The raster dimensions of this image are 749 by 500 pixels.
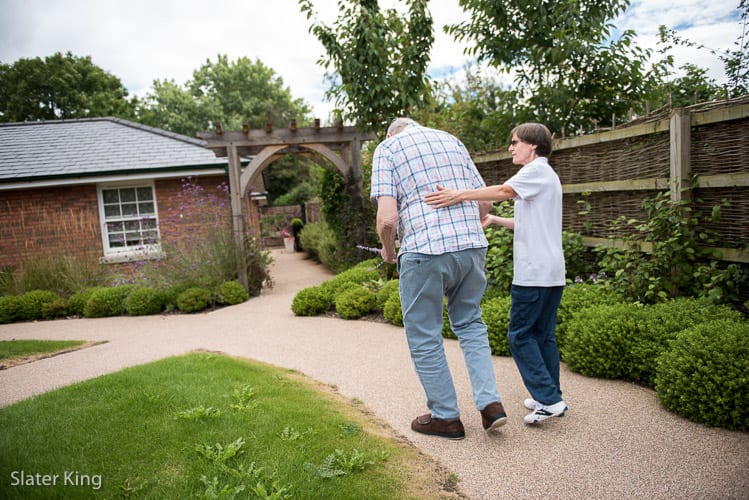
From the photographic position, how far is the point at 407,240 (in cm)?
298

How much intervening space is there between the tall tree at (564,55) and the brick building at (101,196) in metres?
6.98

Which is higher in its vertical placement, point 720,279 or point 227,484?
point 720,279

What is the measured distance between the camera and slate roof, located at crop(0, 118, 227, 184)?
12.4 metres

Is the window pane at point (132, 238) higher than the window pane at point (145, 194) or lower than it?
lower

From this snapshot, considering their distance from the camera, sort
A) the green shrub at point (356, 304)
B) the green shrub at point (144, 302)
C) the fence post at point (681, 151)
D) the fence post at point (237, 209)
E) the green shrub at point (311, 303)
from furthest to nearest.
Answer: the fence post at point (237, 209) → the green shrub at point (144, 302) → the green shrub at point (311, 303) → the green shrub at point (356, 304) → the fence post at point (681, 151)

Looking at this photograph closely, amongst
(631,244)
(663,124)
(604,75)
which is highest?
(604,75)

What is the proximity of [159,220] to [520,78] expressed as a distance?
9.42m

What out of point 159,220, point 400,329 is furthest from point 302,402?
point 159,220

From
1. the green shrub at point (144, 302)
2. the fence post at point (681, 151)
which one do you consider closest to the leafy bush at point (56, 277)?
the green shrub at point (144, 302)

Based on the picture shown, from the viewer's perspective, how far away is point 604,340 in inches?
152

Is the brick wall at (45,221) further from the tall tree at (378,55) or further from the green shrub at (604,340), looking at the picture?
the green shrub at (604,340)

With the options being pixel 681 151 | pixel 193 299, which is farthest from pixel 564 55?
pixel 193 299

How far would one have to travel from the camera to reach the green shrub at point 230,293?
9016 millimetres

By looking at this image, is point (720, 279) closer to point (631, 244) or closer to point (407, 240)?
point (631, 244)
